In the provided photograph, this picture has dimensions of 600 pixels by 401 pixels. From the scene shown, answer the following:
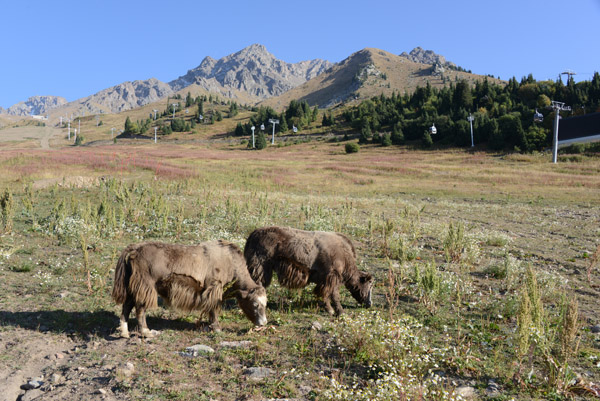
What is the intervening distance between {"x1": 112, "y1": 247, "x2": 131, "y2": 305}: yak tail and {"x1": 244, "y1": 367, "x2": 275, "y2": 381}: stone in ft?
8.50

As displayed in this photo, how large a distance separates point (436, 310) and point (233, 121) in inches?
5905

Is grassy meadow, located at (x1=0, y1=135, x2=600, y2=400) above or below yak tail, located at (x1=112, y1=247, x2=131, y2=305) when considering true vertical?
below

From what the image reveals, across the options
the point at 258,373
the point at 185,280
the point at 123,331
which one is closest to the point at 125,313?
the point at 123,331

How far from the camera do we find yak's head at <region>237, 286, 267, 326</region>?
7.03 metres

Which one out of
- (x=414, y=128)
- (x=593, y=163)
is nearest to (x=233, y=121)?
(x=414, y=128)

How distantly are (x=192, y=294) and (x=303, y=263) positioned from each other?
2423mm

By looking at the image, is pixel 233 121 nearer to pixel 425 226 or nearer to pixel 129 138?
pixel 129 138

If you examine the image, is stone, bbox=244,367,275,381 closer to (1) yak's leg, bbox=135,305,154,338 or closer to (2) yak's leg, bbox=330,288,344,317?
(1) yak's leg, bbox=135,305,154,338

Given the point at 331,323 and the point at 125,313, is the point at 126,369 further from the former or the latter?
the point at 331,323

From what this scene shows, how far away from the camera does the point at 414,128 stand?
89.3 metres

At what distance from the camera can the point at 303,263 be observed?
812cm

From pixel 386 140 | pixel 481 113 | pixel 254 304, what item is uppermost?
pixel 481 113

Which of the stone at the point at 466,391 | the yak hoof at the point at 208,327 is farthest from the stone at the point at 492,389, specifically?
the yak hoof at the point at 208,327

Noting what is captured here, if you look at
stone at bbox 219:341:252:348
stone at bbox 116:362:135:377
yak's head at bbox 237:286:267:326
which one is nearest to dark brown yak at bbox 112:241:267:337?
yak's head at bbox 237:286:267:326
